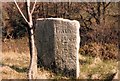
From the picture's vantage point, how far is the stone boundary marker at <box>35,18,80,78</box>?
7.49 metres

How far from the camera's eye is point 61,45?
7.63 meters

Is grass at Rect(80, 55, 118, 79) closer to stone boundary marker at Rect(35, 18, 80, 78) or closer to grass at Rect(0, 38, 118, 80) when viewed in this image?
grass at Rect(0, 38, 118, 80)

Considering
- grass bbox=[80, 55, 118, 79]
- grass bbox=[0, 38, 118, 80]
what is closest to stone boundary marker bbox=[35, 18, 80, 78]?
grass bbox=[0, 38, 118, 80]

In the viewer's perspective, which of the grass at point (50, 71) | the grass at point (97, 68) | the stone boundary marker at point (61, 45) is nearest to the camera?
the stone boundary marker at point (61, 45)

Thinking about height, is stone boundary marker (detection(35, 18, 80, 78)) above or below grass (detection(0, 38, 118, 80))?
above

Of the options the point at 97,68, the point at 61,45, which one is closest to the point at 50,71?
the point at 61,45

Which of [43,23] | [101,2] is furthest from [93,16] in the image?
[43,23]

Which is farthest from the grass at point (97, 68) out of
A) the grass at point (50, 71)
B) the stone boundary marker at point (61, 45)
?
the stone boundary marker at point (61, 45)

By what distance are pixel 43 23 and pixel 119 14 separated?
4382 mm

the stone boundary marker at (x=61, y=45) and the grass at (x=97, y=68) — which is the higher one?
the stone boundary marker at (x=61, y=45)

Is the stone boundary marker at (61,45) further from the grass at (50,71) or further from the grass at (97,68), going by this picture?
the grass at (97,68)

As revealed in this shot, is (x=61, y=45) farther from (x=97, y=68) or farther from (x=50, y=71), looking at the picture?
(x=97, y=68)

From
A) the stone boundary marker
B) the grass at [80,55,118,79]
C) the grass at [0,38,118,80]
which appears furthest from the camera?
the grass at [80,55,118,79]

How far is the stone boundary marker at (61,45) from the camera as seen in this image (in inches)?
295
